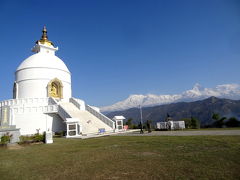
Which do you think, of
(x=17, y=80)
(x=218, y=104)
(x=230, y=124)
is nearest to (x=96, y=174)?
(x=230, y=124)

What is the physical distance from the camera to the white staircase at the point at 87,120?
2244cm

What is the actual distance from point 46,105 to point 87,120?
6654mm

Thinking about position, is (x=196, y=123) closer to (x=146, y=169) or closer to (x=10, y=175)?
(x=146, y=169)

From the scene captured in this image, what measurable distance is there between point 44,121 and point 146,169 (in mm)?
22560

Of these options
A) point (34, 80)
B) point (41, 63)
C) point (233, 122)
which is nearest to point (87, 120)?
point (34, 80)

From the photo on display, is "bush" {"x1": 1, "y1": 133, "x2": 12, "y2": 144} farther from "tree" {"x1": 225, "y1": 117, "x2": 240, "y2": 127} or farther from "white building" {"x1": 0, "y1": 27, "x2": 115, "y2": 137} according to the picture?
"tree" {"x1": 225, "y1": 117, "x2": 240, "y2": 127}

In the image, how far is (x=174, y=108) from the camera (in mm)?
177750

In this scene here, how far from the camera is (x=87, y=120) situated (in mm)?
24484

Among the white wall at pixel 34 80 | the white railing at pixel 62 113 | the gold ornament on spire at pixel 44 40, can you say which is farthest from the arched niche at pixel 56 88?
the gold ornament on spire at pixel 44 40

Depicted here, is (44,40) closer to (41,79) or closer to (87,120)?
(41,79)

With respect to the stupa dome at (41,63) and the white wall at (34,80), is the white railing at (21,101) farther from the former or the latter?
the stupa dome at (41,63)

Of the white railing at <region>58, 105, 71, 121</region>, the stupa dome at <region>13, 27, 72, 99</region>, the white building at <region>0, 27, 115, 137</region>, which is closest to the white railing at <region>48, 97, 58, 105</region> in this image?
the white building at <region>0, 27, 115, 137</region>

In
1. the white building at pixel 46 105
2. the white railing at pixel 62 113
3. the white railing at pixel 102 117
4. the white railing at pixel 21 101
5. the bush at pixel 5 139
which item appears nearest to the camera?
the bush at pixel 5 139

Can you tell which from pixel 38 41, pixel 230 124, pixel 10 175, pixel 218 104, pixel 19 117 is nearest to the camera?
pixel 10 175
